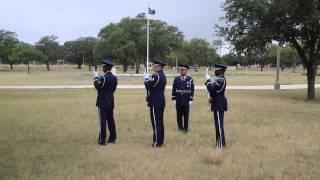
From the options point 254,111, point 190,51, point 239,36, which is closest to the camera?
point 254,111

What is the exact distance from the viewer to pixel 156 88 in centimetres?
1228

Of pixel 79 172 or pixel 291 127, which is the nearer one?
pixel 79 172

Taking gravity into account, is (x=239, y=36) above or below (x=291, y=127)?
above

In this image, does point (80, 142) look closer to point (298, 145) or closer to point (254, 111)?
point (298, 145)

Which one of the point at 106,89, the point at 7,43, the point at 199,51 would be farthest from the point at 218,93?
the point at 7,43

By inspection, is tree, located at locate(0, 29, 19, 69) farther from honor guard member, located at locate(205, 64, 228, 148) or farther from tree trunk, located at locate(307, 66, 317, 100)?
honor guard member, located at locate(205, 64, 228, 148)

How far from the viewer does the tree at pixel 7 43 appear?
126m

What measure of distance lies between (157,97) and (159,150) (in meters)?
1.23

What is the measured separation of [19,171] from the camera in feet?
30.2

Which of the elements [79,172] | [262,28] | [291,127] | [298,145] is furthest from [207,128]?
[262,28]

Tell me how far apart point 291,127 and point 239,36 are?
569 inches

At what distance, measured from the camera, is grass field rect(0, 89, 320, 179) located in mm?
9258

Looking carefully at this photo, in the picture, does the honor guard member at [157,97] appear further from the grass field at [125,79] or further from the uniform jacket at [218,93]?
the grass field at [125,79]

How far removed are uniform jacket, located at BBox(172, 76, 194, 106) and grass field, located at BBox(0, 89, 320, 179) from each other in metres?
0.85
